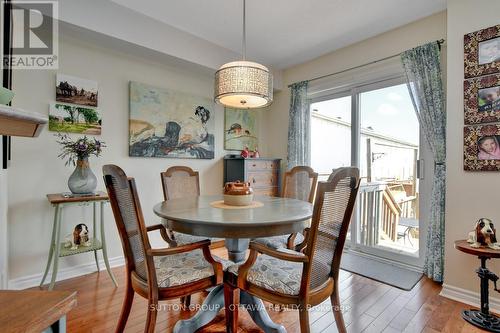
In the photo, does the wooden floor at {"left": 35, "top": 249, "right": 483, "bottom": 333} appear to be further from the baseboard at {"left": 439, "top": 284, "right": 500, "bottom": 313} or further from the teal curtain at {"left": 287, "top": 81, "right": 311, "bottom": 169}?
the teal curtain at {"left": 287, "top": 81, "right": 311, "bottom": 169}

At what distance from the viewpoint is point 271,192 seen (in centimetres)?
388

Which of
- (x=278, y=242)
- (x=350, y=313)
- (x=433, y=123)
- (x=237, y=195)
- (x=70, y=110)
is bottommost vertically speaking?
(x=350, y=313)

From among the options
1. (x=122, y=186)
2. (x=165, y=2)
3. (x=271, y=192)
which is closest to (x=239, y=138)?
(x=271, y=192)

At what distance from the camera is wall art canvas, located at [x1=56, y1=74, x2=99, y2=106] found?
Result: 2.45 metres

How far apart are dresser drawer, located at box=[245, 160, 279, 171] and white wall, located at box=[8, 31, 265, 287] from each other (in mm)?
1023

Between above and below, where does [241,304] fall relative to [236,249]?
below

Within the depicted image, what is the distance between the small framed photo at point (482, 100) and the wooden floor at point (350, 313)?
158 centimetres

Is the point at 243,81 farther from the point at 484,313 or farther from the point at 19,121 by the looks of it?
the point at 484,313

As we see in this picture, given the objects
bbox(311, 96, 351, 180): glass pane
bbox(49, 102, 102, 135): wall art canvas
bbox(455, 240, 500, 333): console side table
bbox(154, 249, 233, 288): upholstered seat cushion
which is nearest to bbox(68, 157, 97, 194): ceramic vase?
bbox(49, 102, 102, 135): wall art canvas

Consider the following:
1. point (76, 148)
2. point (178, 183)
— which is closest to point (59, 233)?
point (76, 148)

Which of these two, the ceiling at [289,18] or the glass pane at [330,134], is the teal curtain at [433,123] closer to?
the ceiling at [289,18]

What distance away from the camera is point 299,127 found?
12.4 feet

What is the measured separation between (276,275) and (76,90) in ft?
8.63

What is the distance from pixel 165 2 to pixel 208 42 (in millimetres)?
845
